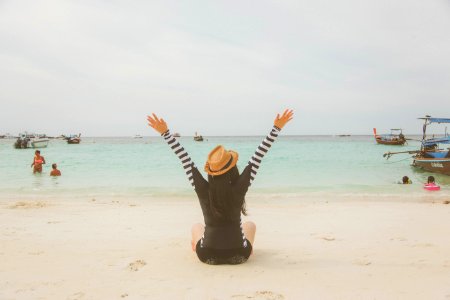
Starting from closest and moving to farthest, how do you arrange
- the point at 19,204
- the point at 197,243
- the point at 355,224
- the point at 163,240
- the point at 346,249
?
the point at 197,243
the point at 346,249
the point at 163,240
the point at 355,224
the point at 19,204

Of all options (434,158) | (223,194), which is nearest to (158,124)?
(223,194)

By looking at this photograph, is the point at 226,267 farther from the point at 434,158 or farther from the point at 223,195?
the point at 434,158

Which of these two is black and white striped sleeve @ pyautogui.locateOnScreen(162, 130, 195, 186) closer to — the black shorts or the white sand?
the black shorts

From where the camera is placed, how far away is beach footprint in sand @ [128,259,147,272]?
449 cm

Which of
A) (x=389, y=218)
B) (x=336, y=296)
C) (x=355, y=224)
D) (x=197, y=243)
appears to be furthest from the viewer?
(x=389, y=218)

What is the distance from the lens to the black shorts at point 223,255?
4.34 m

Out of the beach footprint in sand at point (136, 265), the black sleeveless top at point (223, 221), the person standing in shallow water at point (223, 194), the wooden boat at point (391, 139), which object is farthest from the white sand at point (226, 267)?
→ the wooden boat at point (391, 139)

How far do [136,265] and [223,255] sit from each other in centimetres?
114

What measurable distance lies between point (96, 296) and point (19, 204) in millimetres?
7726

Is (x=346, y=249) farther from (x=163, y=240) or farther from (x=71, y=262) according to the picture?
(x=71, y=262)

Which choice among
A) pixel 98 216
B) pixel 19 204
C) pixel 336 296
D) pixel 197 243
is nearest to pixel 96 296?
pixel 197 243

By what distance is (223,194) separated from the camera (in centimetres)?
393

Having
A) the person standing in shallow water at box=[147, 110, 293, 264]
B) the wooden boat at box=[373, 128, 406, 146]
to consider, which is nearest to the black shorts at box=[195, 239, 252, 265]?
the person standing in shallow water at box=[147, 110, 293, 264]

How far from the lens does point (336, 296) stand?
3.57 m
